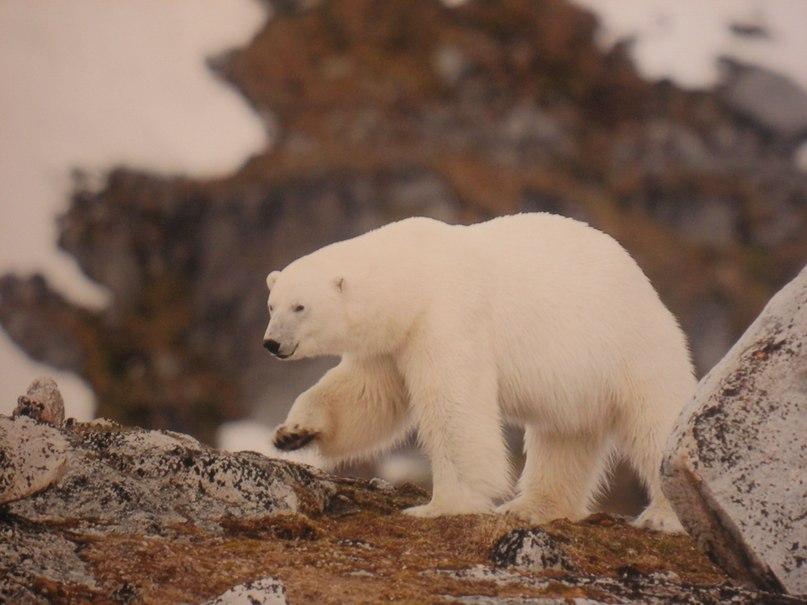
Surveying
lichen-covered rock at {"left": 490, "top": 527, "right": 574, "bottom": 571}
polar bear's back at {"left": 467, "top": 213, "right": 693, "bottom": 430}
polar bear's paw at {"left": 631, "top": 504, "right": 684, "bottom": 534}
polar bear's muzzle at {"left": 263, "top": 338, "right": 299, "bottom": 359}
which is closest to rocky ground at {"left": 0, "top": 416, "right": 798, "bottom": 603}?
lichen-covered rock at {"left": 490, "top": 527, "right": 574, "bottom": 571}

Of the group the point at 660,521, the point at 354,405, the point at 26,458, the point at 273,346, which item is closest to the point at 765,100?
the point at 660,521

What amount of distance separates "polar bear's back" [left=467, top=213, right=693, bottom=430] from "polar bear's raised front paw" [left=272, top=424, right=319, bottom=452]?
136cm

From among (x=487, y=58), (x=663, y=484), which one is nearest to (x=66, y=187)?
(x=487, y=58)

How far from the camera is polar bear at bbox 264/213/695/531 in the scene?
24.6 ft

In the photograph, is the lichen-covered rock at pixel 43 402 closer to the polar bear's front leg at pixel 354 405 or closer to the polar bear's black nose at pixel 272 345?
the polar bear's black nose at pixel 272 345

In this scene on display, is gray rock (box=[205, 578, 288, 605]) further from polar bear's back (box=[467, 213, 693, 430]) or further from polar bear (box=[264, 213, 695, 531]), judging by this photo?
polar bear's back (box=[467, 213, 693, 430])

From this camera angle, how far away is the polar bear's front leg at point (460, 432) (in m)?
7.40

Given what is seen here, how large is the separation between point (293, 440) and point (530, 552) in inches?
97.8

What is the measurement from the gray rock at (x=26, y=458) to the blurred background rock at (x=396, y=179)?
1221 inches

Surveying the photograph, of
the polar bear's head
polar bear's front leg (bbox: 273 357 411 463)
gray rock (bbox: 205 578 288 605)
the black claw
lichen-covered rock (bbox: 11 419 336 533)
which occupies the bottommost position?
gray rock (bbox: 205 578 288 605)

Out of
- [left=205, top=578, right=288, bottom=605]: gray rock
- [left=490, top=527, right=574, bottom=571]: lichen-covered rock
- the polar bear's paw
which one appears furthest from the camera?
the polar bear's paw

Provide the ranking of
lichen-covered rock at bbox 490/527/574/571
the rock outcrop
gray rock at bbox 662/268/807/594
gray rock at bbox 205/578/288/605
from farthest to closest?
lichen-covered rock at bbox 490/527/574/571, gray rock at bbox 662/268/807/594, the rock outcrop, gray rock at bbox 205/578/288/605

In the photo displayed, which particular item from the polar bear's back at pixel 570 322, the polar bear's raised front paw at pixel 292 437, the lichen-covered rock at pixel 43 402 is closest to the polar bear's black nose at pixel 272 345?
the polar bear's raised front paw at pixel 292 437

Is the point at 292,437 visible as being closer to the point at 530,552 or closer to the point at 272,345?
the point at 272,345
